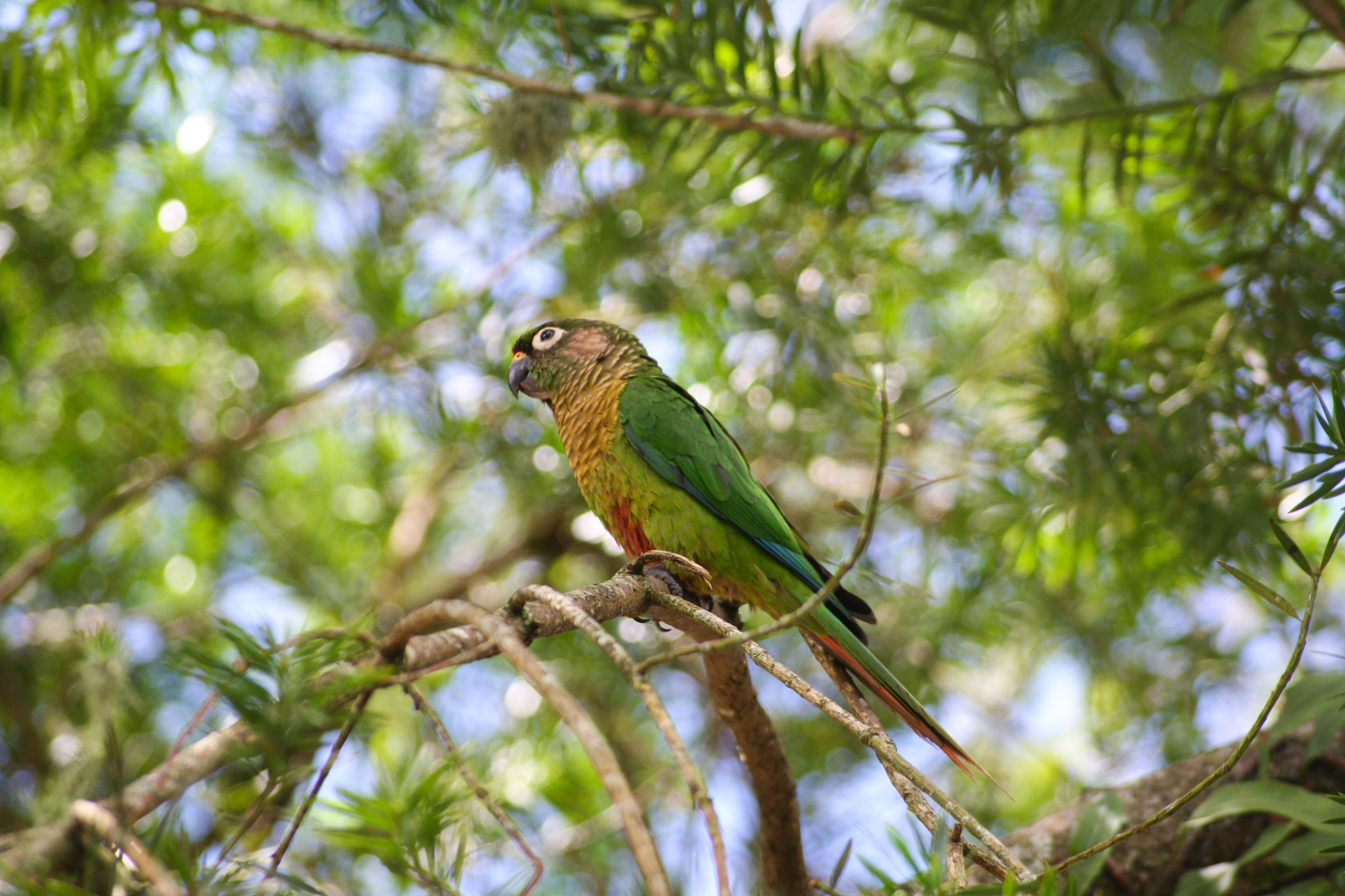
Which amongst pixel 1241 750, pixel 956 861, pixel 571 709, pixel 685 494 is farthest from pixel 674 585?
pixel 1241 750

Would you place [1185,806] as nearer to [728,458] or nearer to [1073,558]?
[1073,558]

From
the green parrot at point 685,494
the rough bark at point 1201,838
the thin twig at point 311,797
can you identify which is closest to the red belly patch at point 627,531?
the green parrot at point 685,494

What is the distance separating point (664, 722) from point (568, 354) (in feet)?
6.58

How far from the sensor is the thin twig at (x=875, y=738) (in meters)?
1.09

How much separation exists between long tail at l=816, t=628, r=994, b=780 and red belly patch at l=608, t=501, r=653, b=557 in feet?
2.10

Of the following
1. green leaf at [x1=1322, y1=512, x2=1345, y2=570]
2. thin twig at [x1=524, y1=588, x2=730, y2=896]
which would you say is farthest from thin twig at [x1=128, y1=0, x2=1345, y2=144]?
thin twig at [x1=524, y1=588, x2=730, y2=896]

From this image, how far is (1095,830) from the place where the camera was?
5.96 ft

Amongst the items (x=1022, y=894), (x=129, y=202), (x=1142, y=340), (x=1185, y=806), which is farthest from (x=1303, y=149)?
(x=129, y=202)

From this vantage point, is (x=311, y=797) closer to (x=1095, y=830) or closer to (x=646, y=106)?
(x=1095, y=830)

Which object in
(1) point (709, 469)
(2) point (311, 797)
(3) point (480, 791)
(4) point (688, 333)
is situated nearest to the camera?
(2) point (311, 797)

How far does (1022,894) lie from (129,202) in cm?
417

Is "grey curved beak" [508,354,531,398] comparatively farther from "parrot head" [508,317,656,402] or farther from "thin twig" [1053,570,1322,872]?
"thin twig" [1053,570,1322,872]

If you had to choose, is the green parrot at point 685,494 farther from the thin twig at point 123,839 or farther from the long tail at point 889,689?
the thin twig at point 123,839

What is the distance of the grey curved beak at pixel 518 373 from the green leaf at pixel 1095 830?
2008mm
